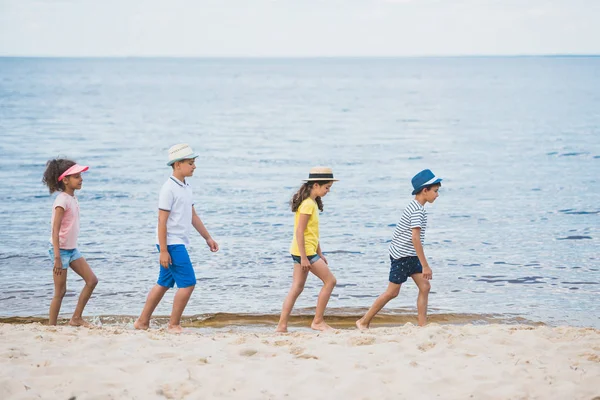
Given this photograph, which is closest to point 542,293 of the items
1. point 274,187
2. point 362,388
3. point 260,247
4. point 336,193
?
point 260,247

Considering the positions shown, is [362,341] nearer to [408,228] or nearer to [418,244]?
[418,244]

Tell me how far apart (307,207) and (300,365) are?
1.95 meters

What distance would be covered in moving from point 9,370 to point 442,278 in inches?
276

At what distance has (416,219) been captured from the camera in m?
7.15

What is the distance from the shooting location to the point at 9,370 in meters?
5.20

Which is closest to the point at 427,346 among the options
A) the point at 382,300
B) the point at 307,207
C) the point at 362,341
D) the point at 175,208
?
the point at 362,341

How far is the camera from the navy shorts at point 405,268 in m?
7.29

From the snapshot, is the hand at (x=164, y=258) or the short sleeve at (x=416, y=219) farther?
the short sleeve at (x=416, y=219)

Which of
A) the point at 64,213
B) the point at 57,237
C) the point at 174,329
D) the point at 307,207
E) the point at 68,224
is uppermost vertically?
the point at 307,207

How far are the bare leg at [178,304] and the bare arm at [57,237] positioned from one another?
1.10 m

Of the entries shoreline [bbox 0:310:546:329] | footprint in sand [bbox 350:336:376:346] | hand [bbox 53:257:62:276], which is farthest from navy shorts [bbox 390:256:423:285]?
hand [bbox 53:257:62:276]

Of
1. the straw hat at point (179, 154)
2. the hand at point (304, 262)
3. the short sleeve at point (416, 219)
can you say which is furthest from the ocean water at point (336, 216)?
the straw hat at point (179, 154)

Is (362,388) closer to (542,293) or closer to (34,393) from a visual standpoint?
(34,393)

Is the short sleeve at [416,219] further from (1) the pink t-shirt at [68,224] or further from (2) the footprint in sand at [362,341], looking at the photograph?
(1) the pink t-shirt at [68,224]
